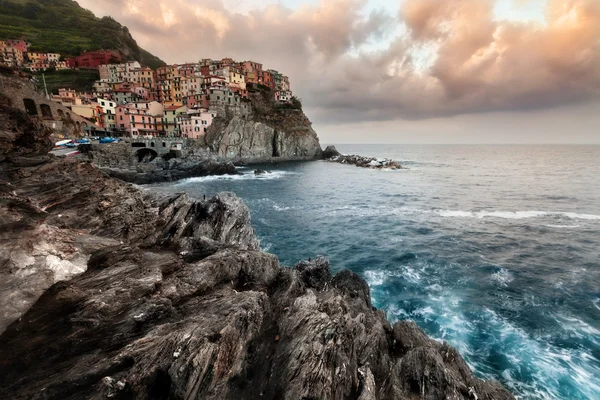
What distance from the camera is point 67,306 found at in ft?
41.9

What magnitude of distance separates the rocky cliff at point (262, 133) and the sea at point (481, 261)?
60.8 metres

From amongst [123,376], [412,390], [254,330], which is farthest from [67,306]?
[412,390]

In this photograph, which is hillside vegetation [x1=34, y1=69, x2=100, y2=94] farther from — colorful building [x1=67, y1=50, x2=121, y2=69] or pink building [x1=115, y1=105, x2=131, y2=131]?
pink building [x1=115, y1=105, x2=131, y2=131]

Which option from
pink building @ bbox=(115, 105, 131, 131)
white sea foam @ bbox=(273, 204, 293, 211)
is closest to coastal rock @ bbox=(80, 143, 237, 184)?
pink building @ bbox=(115, 105, 131, 131)

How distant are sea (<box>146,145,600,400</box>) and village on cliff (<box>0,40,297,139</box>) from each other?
191 ft

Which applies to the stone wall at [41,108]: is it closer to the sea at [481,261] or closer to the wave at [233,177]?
the wave at [233,177]

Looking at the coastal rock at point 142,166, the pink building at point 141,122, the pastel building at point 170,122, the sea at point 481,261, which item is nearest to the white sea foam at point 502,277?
the sea at point 481,261

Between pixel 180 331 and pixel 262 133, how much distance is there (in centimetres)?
13315

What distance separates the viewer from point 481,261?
3089cm

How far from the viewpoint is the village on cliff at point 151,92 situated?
346ft

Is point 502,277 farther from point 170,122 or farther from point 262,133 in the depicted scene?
point 170,122

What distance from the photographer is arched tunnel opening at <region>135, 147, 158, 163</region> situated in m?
97.1

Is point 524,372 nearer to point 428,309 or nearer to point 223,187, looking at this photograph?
point 428,309

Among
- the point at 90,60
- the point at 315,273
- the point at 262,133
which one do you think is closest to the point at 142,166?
the point at 262,133
